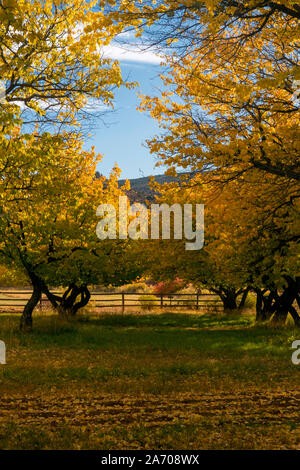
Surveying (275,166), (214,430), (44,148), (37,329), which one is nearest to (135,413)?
(214,430)

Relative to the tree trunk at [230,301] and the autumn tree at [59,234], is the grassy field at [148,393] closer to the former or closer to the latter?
the autumn tree at [59,234]

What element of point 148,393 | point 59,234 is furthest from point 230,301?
point 148,393

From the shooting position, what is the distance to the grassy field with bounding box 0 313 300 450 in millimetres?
6359

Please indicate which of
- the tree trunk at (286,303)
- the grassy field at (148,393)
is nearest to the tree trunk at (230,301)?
the tree trunk at (286,303)

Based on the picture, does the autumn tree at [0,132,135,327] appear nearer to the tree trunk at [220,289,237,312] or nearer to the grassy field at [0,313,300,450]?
the grassy field at [0,313,300,450]

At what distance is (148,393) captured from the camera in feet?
30.3

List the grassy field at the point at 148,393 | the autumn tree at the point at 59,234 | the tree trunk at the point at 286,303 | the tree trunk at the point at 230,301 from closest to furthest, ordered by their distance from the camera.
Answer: the grassy field at the point at 148,393
the autumn tree at the point at 59,234
the tree trunk at the point at 286,303
the tree trunk at the point at 230,301

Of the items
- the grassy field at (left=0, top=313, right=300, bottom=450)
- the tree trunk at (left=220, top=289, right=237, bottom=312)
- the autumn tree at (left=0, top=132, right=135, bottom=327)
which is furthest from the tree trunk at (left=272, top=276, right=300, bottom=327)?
the tree trunk at (left=220, top=289, right=237, bottom=312)

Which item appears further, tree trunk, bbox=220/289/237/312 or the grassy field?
tree trunk, bbox=220/289/237/312

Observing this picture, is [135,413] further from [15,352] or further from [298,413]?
[15,352]

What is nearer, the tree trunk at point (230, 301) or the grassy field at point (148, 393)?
the grassy field at point (148, 393)

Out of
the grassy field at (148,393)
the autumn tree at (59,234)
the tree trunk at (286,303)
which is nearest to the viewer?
the grassy field at (148,393)

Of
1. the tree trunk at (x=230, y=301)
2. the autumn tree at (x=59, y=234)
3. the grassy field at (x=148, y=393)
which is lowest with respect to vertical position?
the tree trunk at (x=230, y=301)

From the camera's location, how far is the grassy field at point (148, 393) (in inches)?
250
